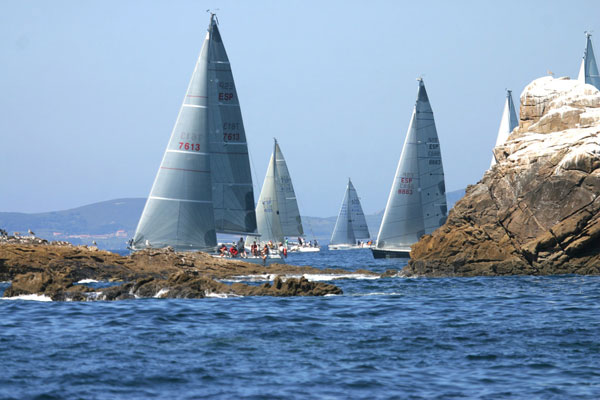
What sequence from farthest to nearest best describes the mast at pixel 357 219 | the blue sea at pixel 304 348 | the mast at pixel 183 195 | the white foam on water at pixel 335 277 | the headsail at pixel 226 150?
the mast at pixel 357 219
the headsail at pixel 226 150
the mast at pixel 183 195
the white foam on water at pixel 335 277
the blue sea at pixel 304 348

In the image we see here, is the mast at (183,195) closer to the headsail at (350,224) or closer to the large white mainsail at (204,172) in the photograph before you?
the large white mainsail at (204,172)

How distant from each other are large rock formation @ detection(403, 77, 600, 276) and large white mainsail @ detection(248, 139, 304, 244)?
3712 centimetres

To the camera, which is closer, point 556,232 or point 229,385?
point 229,385

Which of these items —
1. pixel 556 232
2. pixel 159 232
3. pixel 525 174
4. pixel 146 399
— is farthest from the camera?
pixel 159 232

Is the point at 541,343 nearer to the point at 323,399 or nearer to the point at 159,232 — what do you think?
the point at 323,399

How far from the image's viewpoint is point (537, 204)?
125 ft

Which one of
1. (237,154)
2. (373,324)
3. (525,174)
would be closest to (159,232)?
(237,154)

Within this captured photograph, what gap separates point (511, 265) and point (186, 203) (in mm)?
17820

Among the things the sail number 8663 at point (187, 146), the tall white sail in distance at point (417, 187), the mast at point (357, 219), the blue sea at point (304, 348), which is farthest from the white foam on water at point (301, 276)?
the mast at point (357, 219)

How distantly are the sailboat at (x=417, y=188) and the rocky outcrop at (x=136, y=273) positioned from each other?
2107cm

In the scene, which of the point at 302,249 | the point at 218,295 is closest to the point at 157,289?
the point at 218,295

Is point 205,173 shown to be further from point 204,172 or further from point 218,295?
point 218,295

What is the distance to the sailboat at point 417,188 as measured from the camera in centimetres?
6406

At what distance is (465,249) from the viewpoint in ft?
136
